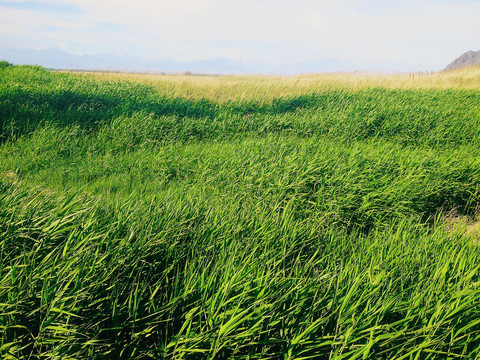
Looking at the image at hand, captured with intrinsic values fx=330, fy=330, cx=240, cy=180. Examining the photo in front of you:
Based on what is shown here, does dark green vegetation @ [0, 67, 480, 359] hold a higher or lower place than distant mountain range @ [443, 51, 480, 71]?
lower

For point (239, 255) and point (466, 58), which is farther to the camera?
point (466, 58)

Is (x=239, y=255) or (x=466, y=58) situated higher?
(x=466, y=58)

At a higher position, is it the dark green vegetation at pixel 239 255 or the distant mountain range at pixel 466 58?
the distant mountain range at pixel 466 58

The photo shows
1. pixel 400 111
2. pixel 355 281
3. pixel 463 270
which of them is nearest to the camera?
pixel 355 281

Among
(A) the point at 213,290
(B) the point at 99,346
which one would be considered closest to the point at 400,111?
(A) the point at 213,290

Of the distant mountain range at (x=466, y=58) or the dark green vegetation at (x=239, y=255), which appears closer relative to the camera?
the dark green vegetation at (x=239, y=255)

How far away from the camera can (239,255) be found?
8.17ft

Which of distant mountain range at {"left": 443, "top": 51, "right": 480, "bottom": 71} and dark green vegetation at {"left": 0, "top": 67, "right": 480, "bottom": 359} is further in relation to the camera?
distant mountain range at {"left": 443, "top": 51, "right": 480, "bottom": 71}

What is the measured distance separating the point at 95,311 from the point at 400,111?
9.41 metres

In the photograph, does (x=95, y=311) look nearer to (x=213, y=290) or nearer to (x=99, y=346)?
(x=99, y=346)

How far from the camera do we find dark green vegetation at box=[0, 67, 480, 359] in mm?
1872

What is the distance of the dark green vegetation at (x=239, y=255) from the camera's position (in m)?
1.87

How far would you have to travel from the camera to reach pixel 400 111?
30.4ft

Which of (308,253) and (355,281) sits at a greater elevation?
(355,281)
